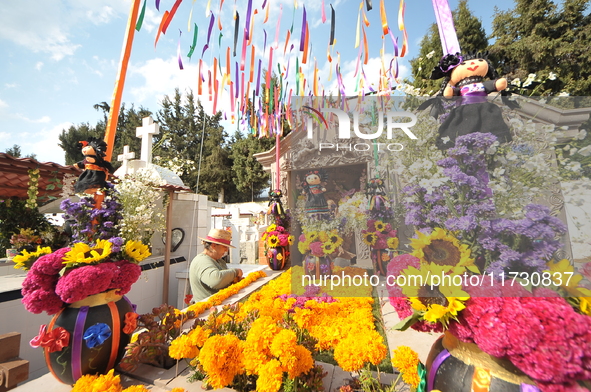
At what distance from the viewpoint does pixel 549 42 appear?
34.3ft

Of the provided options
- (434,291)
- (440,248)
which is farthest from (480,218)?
(434,291)

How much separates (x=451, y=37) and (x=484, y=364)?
5.82ft

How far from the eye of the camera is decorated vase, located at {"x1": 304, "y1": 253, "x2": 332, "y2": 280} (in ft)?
4.16

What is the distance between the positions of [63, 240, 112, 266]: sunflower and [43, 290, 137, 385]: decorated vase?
246 mm

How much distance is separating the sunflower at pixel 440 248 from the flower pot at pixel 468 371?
28 centimetres

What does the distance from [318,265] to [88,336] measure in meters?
1.49

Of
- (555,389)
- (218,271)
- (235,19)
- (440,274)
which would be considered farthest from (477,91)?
(218,271)

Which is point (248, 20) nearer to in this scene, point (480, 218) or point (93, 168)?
point (93, 168)

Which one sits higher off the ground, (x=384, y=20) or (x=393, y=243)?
(x=384, y=20)

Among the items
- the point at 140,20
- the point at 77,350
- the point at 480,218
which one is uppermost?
the point at 140,20

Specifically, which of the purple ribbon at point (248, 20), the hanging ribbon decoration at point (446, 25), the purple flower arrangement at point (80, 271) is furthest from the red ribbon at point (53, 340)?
the purple ribbon at point (248, 20)

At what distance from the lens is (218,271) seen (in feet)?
11.2

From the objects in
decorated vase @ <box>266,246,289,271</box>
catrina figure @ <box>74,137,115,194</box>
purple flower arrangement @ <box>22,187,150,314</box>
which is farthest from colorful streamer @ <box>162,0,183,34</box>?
decorated vase @ <box>266,246,289,271</box>

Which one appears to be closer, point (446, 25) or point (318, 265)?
point (318, 265)
